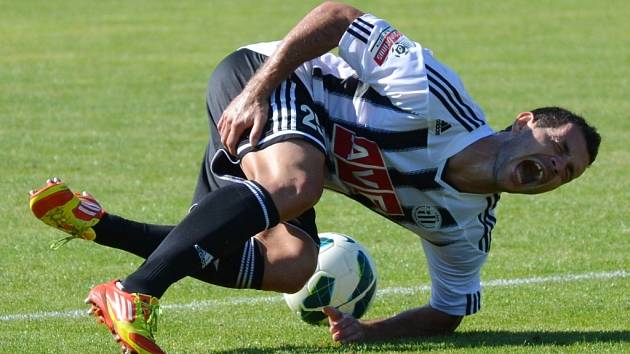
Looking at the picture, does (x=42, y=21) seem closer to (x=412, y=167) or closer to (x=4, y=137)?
(x=4, y=137)

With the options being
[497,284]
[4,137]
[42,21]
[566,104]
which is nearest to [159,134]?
[4,137]

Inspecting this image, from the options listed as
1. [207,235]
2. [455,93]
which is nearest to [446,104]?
[455,93]

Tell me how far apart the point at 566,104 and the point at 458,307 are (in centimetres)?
848

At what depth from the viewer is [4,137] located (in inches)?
491

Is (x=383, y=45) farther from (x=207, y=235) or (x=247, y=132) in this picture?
(x=207, y=235)

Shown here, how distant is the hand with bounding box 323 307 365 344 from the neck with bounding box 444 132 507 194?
31.2 inches

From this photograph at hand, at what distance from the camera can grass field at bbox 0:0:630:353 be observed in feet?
21.4

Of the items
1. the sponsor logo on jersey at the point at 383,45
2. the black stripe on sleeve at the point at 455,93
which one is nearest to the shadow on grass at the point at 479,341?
the black stripe on sleeve at the point at 455,93

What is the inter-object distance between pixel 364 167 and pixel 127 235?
3.60ft

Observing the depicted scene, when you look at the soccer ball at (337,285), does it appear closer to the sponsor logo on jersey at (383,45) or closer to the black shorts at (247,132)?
the black shorts at (247,132)

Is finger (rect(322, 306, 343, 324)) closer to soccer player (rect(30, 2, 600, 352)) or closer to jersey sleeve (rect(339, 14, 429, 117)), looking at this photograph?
soccer player (rect(30, 2, 600, 352))

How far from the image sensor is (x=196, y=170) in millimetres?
11258

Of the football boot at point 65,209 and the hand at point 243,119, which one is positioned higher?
the hand at point 243,119

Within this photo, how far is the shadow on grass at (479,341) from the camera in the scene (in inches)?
237
